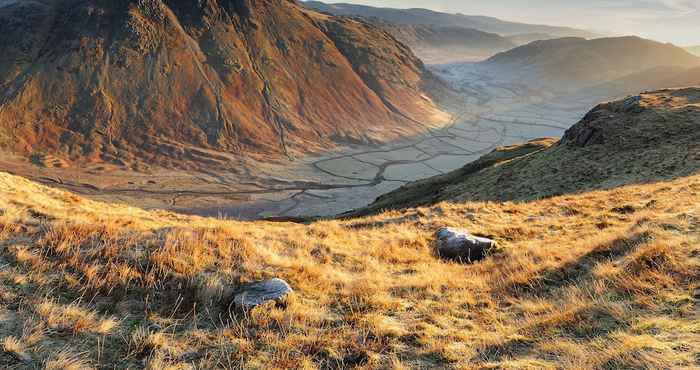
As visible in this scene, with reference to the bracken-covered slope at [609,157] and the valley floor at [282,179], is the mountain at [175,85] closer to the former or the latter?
the valley floor at [282,179]

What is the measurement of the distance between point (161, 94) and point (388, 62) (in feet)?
259

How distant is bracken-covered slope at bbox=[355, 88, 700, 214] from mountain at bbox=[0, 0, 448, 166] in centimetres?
6455

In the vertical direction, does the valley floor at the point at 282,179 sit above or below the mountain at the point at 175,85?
below

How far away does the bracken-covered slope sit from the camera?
25109 mm

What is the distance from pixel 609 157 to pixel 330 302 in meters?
29.3

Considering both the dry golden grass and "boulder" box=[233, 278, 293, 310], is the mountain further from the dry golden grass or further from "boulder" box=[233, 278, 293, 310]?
"boulder" box=[233, 278, 293, 310]

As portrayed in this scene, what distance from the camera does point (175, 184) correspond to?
245 feet

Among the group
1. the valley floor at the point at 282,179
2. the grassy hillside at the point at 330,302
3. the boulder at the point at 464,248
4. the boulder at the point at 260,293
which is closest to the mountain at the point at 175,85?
the valley floor at the point at 282,179

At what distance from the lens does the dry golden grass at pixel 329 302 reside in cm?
557

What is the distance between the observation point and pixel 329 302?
770 cm

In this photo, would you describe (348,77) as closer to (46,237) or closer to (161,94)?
(161,94)

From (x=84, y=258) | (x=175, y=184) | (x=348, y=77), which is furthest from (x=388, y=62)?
(x=84, y=258)

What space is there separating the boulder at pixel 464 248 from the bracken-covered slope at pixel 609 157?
15098 mm

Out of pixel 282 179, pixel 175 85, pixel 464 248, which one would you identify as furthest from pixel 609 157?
pixel 175 85
